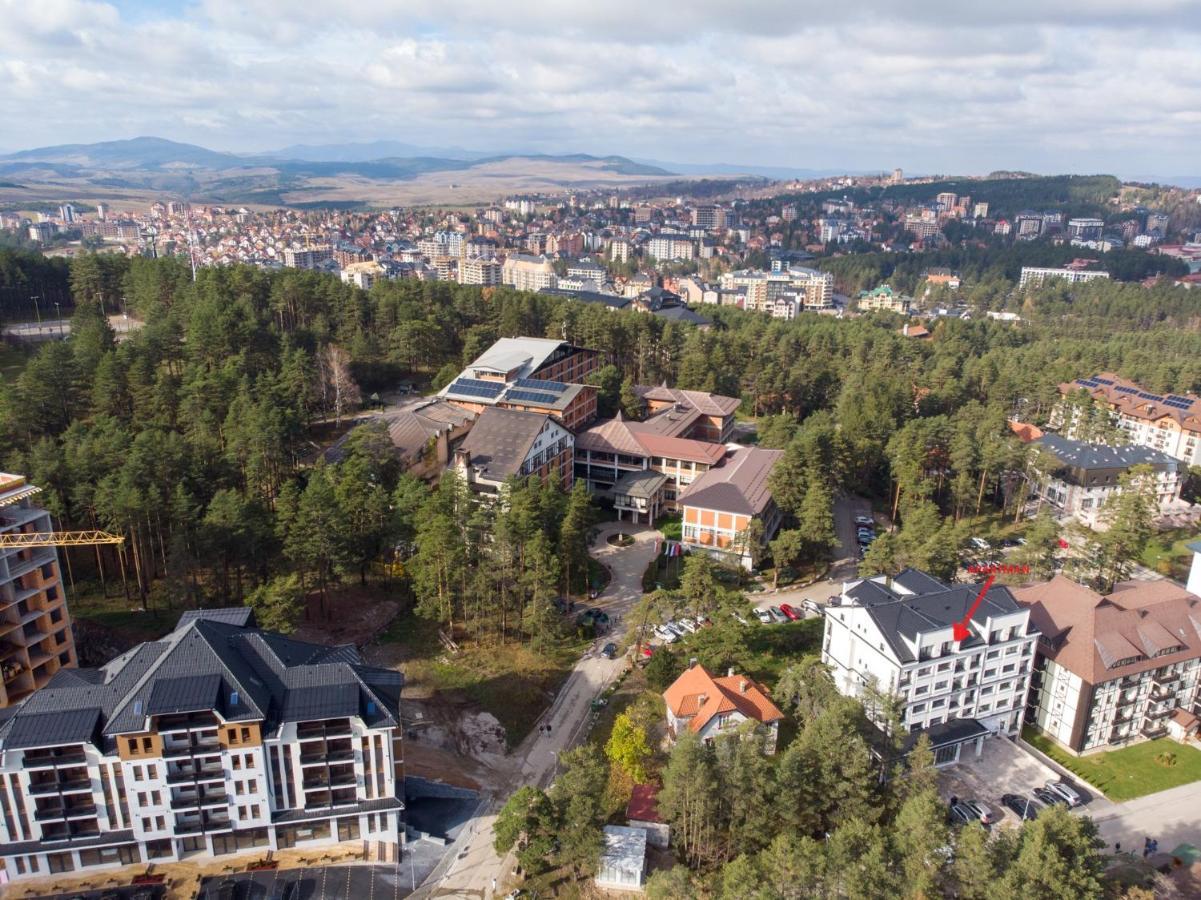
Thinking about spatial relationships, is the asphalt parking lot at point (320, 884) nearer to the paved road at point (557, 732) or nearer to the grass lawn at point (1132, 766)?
the paved road at point (557, 732)

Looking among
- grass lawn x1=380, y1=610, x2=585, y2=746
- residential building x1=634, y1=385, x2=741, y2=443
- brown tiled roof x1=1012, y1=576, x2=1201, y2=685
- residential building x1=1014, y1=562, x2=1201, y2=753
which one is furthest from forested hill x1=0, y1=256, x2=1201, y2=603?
residential building x1=1014, y1=562, x2=1201, y2=753

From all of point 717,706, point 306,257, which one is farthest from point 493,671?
point 306,257

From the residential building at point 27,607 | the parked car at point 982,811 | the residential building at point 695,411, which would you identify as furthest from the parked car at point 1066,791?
the residential building at point 27,607

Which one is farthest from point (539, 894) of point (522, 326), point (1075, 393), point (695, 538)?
point (1075, 393)

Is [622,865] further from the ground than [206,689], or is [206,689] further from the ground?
[206,689]

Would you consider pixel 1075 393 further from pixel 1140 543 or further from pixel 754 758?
pixel 754 758

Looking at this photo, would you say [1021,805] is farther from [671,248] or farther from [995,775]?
[671,248]
